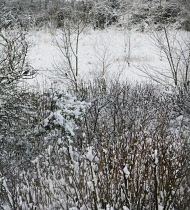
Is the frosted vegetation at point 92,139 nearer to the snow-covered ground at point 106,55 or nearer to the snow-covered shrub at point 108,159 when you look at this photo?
the snow-covered shrub at point 108,159

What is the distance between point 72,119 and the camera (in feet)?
16.6

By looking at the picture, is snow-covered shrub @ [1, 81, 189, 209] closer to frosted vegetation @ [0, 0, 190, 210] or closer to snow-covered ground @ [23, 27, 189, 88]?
frosted vegetation @ [0, 0, 190, 210]

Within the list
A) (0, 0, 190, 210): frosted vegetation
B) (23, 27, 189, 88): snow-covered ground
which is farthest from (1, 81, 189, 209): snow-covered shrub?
(23, 27, 189, 88): snow-covered ground

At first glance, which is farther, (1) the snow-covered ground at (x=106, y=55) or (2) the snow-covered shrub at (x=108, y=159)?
(1) the snow-covered ground at (x=106, y=55)

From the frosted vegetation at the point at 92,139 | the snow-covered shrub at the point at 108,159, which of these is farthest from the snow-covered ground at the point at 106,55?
the snow-covered shrub at the point at 108,159

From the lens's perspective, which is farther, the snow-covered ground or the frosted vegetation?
the snow-covered ground

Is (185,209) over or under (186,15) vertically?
under

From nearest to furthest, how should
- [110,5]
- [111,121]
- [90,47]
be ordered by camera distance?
[111,121]
[90,47]
[110,5]

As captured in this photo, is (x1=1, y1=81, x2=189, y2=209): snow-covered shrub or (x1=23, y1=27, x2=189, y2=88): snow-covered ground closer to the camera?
(x1=1, y1=81, x2=189, y2=209): snow-covered shrub

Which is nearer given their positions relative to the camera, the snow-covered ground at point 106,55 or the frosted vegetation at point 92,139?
the frosted vegetation at point 92,139

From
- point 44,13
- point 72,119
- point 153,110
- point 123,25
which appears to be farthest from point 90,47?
point 72,119

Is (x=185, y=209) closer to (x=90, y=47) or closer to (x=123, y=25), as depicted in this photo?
(x=90, y=47)

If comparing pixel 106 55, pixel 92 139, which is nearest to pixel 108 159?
pixel 92 139

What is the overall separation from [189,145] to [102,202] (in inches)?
49.2
